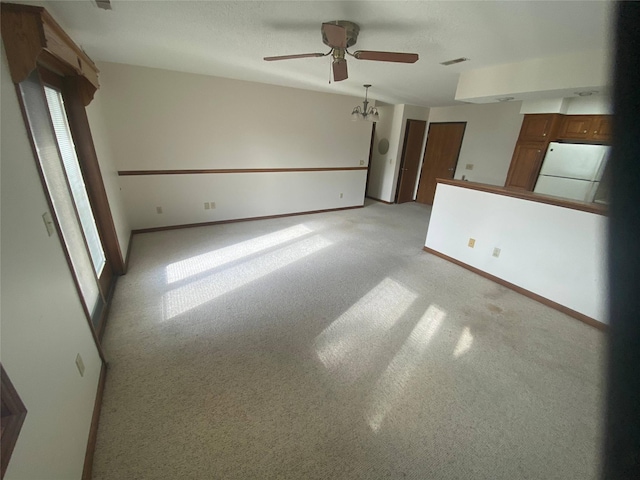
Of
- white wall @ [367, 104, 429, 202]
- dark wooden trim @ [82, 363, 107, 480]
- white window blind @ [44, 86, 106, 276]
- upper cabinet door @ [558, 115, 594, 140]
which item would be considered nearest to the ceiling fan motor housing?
white window blind @ [44, 86, 106, 276]

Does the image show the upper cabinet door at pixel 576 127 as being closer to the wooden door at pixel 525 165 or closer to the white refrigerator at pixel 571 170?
the white refrigerator at pixel 571 170

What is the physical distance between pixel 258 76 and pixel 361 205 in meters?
3.18

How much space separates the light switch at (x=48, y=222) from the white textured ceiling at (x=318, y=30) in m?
1.40

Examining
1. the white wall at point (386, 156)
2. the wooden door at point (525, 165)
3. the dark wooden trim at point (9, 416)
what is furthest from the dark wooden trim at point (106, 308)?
the wooden door at point (525, 165)

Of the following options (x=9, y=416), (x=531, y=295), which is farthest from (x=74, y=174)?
(x=531, y=295)

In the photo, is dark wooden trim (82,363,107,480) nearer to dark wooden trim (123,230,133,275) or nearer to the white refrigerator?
dark wooden trim (123,230,133,275)

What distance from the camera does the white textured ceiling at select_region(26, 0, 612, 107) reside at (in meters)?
1.63

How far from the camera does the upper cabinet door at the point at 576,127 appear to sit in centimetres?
362

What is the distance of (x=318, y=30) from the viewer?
79.5 inches

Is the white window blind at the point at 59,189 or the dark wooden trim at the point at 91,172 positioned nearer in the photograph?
the white window blind at the point at 59,189

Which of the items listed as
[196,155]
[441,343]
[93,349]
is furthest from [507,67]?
[93,349]

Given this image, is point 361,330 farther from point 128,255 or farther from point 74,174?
point 128,255

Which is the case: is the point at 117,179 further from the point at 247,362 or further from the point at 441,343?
the point at 441,343

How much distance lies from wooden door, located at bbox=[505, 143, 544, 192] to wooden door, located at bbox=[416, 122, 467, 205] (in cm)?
120
